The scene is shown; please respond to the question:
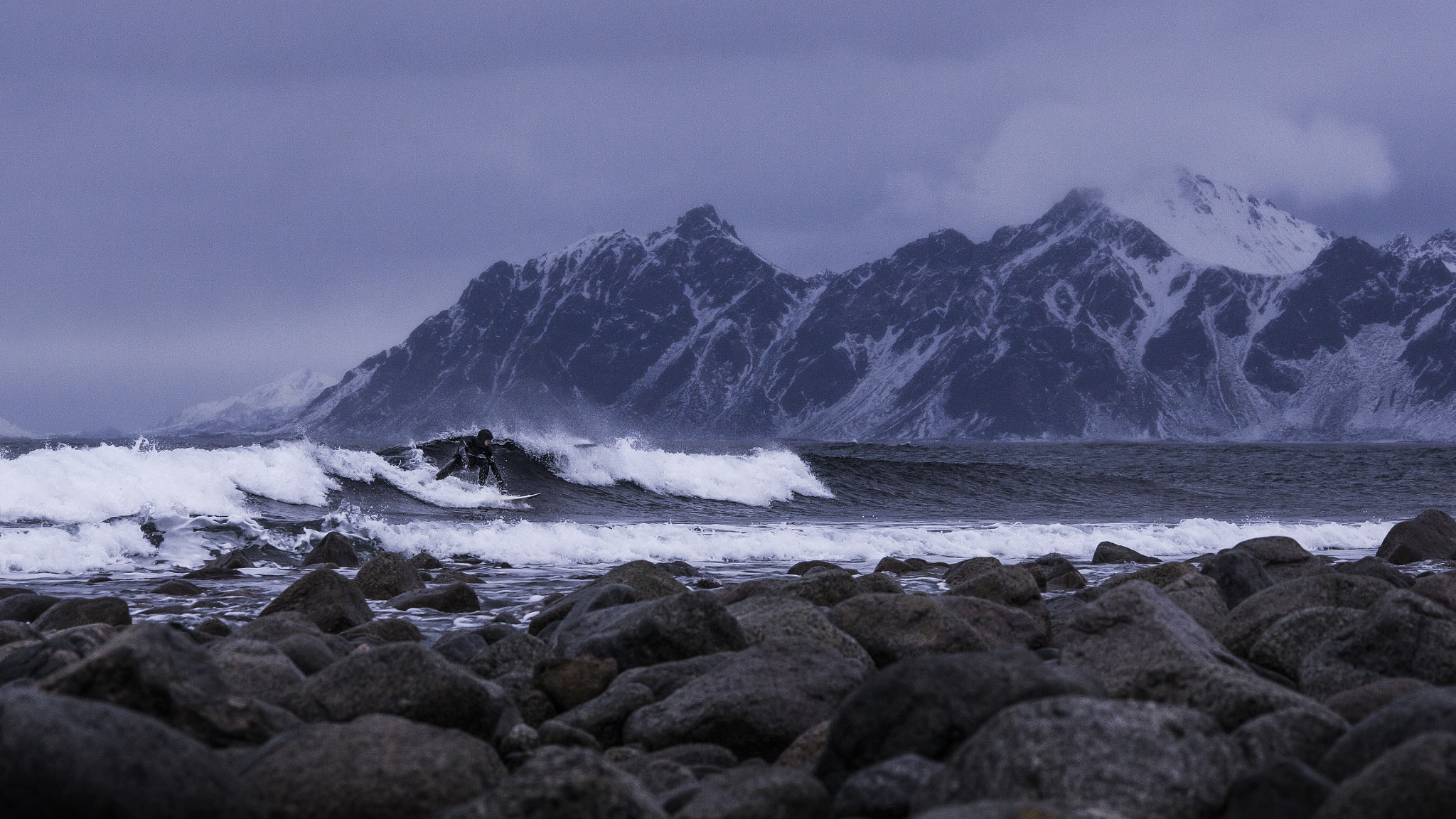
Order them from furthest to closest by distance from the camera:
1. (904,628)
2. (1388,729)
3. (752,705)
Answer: (904,628)
(752,705)
(1388,729)

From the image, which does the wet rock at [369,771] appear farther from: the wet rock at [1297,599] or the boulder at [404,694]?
the wet rock at [1297,599]

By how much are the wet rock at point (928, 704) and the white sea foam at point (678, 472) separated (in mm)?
31798

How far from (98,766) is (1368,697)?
5.67 metres

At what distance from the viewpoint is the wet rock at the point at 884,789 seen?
450 centimetres

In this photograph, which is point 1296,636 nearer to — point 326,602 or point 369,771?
point 369,771

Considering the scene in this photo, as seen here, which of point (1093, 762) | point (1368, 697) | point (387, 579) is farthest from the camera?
point (387, 579)

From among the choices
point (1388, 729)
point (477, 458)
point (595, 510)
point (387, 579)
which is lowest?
point (595, 510)

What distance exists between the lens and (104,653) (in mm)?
5199

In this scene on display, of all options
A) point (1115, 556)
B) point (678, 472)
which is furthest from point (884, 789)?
point (678, 472)

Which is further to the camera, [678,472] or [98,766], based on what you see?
[678,472]

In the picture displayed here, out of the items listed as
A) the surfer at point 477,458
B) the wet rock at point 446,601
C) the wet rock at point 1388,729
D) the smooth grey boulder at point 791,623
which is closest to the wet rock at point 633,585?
the wet rock at point 446,601

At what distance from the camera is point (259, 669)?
702cm

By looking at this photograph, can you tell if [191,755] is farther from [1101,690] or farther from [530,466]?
[530,466]

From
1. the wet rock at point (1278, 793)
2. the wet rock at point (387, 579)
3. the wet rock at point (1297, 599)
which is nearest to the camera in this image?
the wet rock at point (1278, 793)
